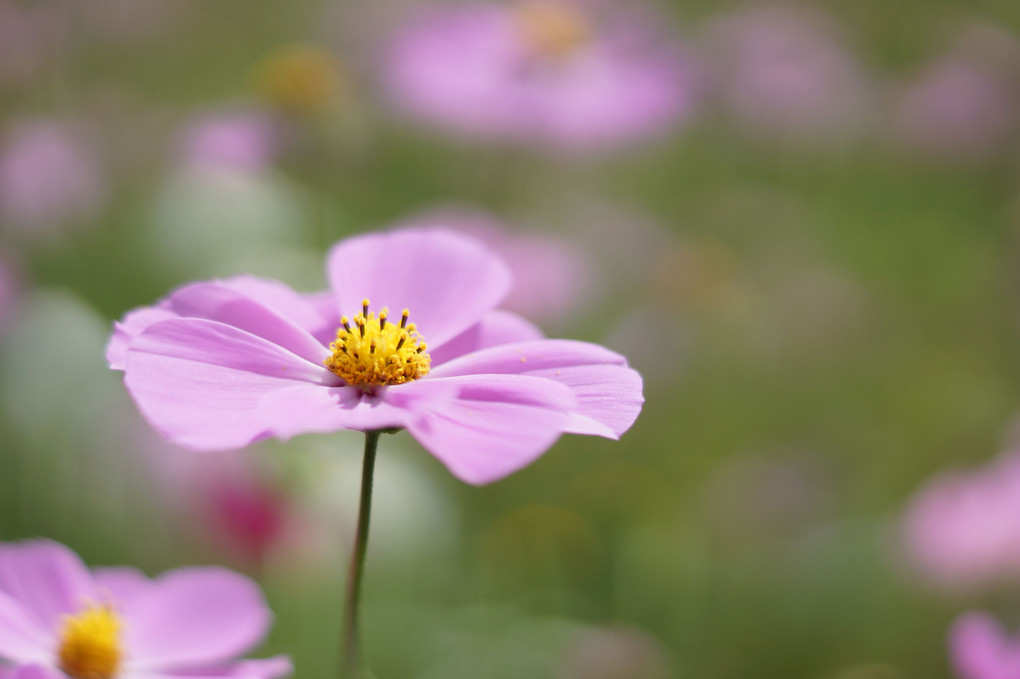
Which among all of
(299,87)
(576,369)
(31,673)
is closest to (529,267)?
(299,87)

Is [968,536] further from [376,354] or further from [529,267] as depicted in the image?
[376,354]

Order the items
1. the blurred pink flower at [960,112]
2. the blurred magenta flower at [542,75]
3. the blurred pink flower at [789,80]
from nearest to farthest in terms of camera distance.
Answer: the blurred magenta flower at [542,75], the blurred pink flower at [960,112], the blurred pink flower at [789,80]

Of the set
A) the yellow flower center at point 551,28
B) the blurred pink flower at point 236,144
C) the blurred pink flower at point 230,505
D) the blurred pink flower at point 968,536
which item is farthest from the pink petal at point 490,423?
the yellow flower center at point 551,28

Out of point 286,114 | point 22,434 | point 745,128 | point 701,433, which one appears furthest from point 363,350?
point 745,128

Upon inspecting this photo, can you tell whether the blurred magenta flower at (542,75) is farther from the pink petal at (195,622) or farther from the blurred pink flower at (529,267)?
the pink petal at (195,622)

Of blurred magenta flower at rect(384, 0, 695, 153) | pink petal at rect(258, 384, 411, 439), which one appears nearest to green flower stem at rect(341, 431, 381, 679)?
pink petal at rect(258, 384, 411, 439)

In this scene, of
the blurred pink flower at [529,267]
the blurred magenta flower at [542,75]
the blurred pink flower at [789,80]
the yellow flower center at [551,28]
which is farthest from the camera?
the blurred pink flower at [789,80]

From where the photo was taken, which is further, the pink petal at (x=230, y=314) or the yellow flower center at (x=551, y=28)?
the yellow flower center at (x=551, y=28)

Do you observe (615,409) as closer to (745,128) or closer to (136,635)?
(136,635)
